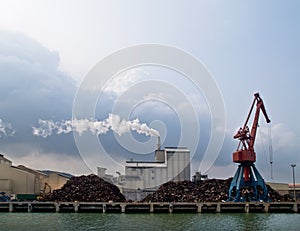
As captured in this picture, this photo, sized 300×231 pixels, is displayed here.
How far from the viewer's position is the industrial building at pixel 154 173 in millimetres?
60888

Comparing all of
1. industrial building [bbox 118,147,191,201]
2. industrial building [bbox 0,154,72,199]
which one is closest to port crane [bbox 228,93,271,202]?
industrial building [bbox 118,147,191,201]

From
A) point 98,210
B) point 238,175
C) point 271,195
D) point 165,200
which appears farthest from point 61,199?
point 271,195

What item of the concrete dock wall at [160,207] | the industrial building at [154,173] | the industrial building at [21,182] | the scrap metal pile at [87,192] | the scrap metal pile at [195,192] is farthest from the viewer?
the industrial building at [154,173]

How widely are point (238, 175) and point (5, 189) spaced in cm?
3360

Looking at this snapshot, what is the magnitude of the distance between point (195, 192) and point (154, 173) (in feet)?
33.1

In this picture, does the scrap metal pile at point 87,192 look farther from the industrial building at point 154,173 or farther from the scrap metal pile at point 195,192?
the scrap metal pile at point 195,192

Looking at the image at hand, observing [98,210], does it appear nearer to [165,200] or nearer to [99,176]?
[165,200]

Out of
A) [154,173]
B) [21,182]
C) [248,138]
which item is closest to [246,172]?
[248,138]

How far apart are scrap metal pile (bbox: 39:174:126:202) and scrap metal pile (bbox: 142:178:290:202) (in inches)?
187

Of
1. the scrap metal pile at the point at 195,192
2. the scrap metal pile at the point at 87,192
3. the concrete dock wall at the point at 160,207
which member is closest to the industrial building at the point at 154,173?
the scrap metal pile at the point at 87,192

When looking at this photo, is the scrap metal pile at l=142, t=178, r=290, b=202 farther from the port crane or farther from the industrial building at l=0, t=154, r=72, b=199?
the industrial building at l=0, t=154, r=72, b=199

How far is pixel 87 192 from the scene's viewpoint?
54781 mm

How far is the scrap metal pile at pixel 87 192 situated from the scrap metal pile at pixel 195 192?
4746mm

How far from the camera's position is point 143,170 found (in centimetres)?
6247
